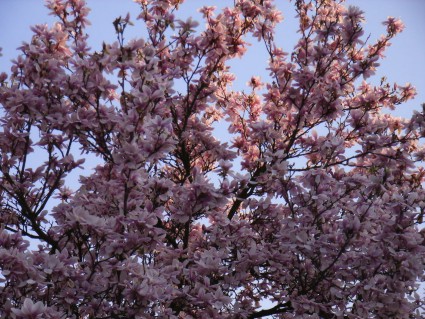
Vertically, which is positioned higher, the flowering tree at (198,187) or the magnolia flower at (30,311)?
the flowering tree at (198,187)

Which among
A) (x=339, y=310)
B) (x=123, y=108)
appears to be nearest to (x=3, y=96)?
(x=123, y=108)

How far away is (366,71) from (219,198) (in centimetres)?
401

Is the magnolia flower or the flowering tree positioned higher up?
the flowering tree

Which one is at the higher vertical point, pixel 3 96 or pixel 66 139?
pixel 3 96

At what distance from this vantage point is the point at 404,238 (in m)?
6.83

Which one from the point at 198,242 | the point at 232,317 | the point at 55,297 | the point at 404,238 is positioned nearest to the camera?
the point at 55,297

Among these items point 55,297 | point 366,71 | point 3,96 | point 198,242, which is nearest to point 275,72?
point 366,71

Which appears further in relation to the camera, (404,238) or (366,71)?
(366,71)

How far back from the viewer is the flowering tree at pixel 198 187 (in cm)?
616

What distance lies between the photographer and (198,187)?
629cm

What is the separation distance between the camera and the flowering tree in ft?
20.2

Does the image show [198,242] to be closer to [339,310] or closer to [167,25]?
[339,310]

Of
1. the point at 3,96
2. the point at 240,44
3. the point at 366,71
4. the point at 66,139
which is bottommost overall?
the point at 66,139

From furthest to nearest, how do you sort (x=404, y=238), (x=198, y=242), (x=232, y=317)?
(x=198, y=242) < (x=232, y=317) < (x=404, y=238)
